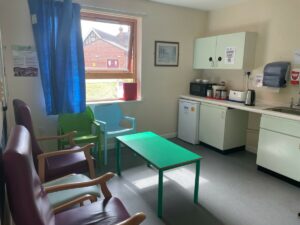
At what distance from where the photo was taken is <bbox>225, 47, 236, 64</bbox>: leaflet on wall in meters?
3.50

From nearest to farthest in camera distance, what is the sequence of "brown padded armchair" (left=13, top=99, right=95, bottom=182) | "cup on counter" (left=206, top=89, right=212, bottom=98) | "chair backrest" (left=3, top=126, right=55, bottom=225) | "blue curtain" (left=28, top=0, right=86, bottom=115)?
"chair backrest" (left=3, top=126, right=55, bottom=225), "brown padded armchair" (left=13, top=99, right=95, bottom=182), "blue curtain" (left=28, top=0, right=86, bottom=115), "cup on counter" (left=206, top=89, right=212, bottom=98)

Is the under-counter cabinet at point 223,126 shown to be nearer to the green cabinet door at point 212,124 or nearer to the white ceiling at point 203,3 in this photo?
the green cabinet door at point 212,124

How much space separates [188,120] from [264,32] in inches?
69.8

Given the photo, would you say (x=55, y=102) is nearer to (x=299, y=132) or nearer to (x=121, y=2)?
(x=121, y=2)

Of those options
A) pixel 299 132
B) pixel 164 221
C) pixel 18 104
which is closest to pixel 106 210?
pixel 164 221

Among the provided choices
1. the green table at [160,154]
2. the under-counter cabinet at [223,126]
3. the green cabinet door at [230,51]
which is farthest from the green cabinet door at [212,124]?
the green table at [160,154]

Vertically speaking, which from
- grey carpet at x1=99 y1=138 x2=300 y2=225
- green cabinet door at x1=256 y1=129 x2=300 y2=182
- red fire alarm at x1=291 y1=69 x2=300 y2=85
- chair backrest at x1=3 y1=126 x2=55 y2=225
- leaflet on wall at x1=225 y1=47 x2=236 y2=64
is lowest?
grey carpet at x1=99 y1=138 x2=300 y2=225

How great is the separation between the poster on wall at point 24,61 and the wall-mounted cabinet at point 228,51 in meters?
2.63

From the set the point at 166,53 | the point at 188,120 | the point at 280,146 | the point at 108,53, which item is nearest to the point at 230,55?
the point at 166,53

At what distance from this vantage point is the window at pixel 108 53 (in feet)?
11.4

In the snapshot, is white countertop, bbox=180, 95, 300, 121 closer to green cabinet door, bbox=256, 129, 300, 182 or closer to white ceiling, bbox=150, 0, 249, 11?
green cabinet door, bbox=256, 129, 300, 182

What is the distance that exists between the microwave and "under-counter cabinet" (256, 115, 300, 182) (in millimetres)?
1290

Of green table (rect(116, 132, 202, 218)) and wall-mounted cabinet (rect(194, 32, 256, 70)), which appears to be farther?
wall-mounted cabinet (rect(194, 32, 256, 70))

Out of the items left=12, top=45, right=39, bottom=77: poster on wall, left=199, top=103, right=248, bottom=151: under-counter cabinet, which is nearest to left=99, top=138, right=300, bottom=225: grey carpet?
left=199, top=103, right=248, bottom=151: under-counter cabinet
